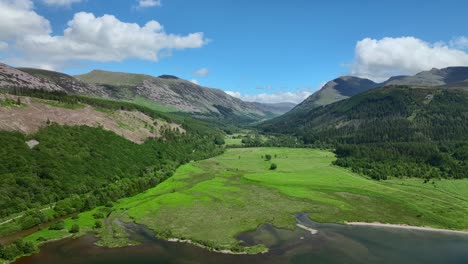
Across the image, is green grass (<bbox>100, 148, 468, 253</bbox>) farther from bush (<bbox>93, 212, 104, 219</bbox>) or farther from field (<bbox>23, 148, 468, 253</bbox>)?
bush (<bbox>93, 212, 104, 219</bbox>)

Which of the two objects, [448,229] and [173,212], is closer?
[448,229]

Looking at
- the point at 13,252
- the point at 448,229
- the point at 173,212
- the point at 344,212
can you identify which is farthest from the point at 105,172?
the point at 448,229

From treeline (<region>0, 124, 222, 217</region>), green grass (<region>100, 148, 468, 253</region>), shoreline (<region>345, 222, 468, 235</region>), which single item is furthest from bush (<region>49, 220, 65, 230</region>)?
shoreline (<region>345, 222, 468, 235</region>)

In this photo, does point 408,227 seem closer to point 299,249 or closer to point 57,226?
point 299,249

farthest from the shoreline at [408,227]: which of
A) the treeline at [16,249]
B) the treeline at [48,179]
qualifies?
the treeline at [16,249]

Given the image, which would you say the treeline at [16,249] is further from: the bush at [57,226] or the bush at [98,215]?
the bush at [98,215]

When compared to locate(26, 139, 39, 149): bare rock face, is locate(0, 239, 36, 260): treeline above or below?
below

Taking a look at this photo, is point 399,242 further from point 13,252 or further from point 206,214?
point 13,252

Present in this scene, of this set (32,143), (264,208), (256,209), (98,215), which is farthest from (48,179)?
(264,208)
